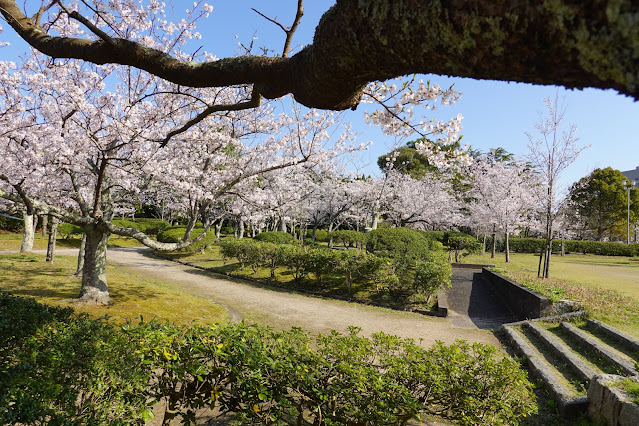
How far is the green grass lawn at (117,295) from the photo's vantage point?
7469 mm

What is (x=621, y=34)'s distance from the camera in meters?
0.80

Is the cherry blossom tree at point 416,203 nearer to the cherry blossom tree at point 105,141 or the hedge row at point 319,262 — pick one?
the hedge row at point 319,262

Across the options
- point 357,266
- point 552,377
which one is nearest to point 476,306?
point 357,266

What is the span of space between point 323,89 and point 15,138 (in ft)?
31.2

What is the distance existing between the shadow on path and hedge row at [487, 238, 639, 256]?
19894 millimetres

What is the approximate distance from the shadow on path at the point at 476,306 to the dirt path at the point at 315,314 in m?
0.67

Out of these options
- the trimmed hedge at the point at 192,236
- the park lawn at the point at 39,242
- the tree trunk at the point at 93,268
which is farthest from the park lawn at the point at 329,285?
the park lawn at the point at 39,242

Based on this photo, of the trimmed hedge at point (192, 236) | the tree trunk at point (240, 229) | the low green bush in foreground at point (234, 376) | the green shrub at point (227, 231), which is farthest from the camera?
the green shrub at point (227, 231)

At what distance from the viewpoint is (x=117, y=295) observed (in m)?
8.74

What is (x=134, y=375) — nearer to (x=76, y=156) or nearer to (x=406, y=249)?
(x=76, y=156)

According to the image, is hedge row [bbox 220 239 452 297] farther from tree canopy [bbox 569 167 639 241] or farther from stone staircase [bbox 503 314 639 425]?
tree canopy [bbox 569 167 639 241]

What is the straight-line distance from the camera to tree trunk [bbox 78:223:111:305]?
25.3 feet

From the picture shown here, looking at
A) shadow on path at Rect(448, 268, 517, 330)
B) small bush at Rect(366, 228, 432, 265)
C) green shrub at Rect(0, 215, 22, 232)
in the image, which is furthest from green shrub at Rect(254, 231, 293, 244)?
green shrub at Rect(0, 215, 22, 232)

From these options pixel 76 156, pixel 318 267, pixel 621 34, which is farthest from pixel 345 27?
pixel 318 267
